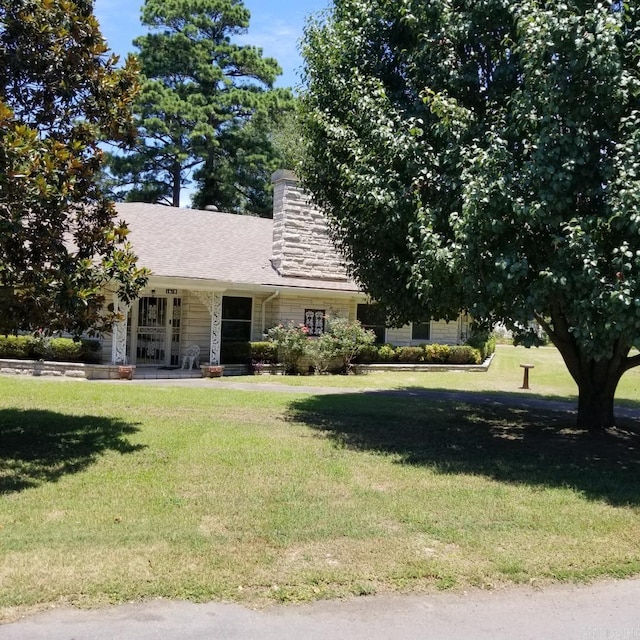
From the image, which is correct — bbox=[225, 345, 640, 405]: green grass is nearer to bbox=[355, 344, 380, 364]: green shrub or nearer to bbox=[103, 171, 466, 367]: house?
bbox=[355, 344, 380, 364]: green shrub

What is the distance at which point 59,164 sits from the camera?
Result: 24.2ft

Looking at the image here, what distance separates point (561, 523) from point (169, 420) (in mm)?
6566

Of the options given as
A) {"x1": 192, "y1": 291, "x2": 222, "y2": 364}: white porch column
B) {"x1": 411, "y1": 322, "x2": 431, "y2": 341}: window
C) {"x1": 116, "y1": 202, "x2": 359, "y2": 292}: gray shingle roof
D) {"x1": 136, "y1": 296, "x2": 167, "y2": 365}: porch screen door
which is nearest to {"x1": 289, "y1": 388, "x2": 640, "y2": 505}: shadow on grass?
{"x1": 192, "y1": 291, "x2": 222, "y2": 364}: white porch column

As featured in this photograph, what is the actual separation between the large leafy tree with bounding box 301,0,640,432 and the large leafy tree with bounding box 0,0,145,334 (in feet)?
11.3

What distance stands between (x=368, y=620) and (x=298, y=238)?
56.2 ft

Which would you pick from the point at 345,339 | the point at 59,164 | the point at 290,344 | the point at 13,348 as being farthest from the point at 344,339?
the point at 59,164

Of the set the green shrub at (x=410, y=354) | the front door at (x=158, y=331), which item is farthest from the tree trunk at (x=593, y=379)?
the front door at (x=158, y=331)

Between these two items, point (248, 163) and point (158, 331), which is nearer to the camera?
point (158, 331)

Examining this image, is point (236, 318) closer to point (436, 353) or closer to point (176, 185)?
point (436, 353)

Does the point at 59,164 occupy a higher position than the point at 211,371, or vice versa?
the point at 59,164

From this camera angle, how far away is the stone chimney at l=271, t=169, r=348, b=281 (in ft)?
66.6

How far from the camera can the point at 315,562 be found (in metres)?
4.89

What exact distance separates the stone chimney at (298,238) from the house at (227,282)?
32 mm

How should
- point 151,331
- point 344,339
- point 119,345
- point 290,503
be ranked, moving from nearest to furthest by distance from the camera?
point 290,503 → point 119,345 → point 151,331 → point 344,339
